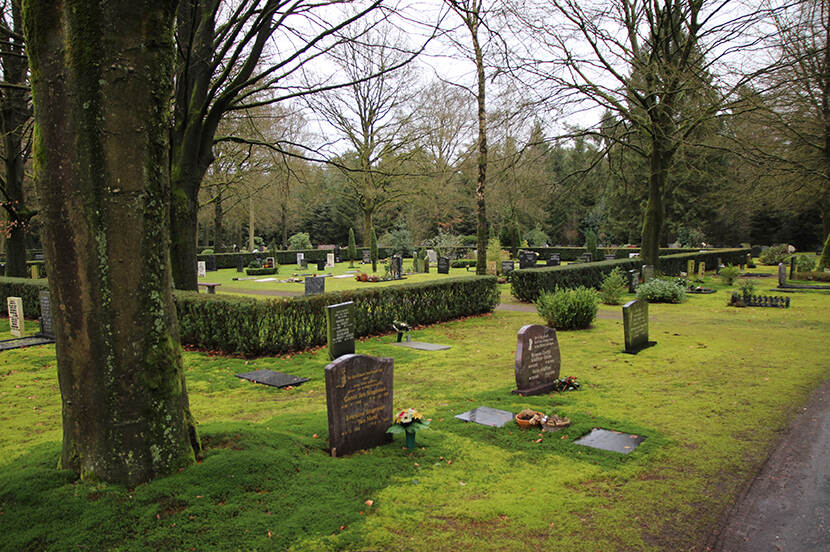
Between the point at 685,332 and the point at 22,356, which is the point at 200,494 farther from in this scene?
the point at 685,332

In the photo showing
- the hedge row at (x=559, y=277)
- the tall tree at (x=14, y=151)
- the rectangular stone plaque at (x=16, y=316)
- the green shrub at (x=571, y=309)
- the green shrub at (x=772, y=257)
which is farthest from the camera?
the green shrub at (x=772, y=257)

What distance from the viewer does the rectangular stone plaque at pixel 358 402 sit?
484 centimetres

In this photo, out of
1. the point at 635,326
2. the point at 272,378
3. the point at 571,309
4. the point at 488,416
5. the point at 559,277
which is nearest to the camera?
the point at 488,416

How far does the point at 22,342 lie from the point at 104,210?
390 inches

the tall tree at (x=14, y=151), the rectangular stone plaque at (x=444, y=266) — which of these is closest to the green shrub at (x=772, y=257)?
the rectangular stone plaque at (x=444, y=266)

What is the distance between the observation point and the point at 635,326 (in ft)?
32.4

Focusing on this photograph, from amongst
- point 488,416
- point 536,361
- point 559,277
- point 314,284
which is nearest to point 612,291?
point 559,277

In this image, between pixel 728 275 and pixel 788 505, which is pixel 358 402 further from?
pixel 728 275

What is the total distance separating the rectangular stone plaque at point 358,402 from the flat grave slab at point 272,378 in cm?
315

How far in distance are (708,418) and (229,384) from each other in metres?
6.61

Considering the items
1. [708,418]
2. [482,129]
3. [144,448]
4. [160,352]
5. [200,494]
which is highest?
[482,129]

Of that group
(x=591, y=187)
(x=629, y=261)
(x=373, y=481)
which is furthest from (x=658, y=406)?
(x=591, y=187)

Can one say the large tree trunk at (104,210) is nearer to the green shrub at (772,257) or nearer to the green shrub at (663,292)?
the green shrub at (663,292)

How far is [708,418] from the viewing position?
6.18 m
